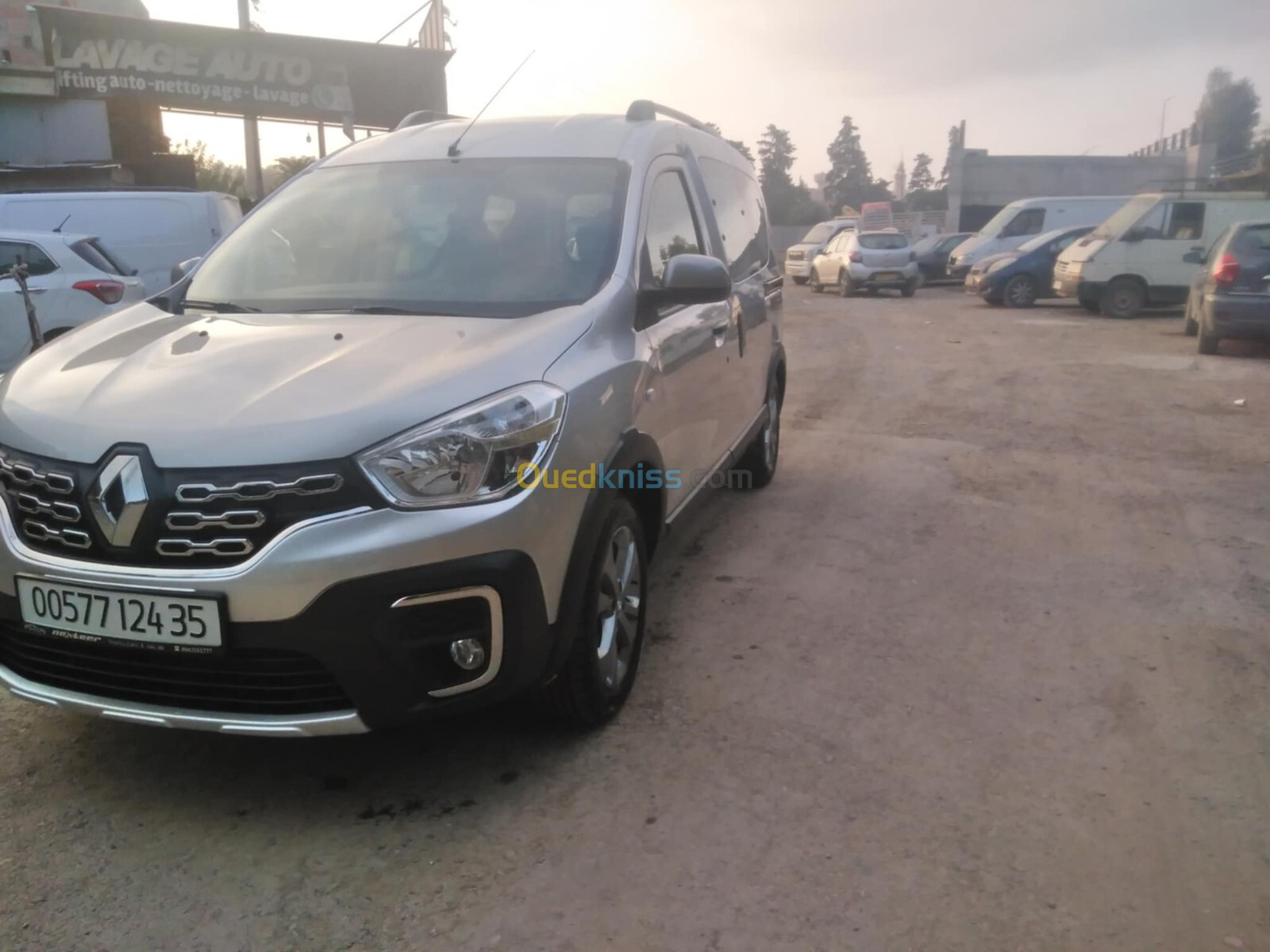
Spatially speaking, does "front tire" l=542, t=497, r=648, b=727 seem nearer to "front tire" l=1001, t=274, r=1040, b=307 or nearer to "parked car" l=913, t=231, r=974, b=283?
"front tire" l=1001, t=274, r=1040, b=307

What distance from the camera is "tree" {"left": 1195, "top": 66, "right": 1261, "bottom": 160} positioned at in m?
83.1

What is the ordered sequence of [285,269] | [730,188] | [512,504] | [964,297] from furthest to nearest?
[964,297]
[730,188]
[285,269]
[512,504]

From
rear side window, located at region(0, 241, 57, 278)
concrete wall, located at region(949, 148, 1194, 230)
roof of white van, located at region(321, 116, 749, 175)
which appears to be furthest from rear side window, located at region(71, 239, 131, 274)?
concrete wall, located at region(949, 148, 1194, 230)

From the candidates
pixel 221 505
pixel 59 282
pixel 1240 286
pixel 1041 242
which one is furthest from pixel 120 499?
pixel 1041 242

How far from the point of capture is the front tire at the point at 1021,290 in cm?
1955

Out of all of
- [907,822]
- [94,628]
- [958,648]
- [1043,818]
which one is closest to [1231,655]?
[958,648]

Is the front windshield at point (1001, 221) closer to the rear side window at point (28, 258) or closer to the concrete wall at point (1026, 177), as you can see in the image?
the rear side window at point (28, 258)

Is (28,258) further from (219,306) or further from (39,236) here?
(219,306)

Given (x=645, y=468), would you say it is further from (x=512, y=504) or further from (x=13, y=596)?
(x=13, y=596)

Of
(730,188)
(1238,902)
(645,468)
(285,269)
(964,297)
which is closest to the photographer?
(1238,902)

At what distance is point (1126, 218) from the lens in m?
17.3

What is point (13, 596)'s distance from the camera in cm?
Result: 281

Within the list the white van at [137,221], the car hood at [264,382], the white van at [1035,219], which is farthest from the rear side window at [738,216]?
the white van at [1035,219]

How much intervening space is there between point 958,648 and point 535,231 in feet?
7.15
